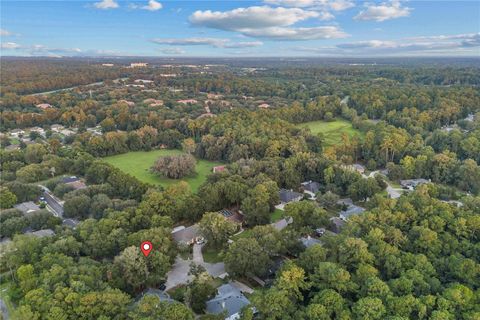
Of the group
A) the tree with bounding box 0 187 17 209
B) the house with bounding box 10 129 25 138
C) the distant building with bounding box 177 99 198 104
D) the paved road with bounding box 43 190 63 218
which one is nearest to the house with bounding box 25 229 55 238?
the paved road with bounding box 43 190 63 218

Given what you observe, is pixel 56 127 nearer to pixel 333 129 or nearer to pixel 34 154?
pixel 34 154

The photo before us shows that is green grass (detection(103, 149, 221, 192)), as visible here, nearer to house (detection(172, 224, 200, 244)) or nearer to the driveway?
house (detection(172, 224, 200, 244))

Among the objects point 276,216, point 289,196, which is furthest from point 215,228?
point 289,196

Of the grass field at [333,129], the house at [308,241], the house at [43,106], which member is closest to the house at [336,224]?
the house at [308,241]

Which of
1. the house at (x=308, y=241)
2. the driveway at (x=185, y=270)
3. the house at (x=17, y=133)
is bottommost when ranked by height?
the driveway at (x=185, y=270)

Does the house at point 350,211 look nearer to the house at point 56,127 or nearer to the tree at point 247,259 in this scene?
the tree at point 247,259

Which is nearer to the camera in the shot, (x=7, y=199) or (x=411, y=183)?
(x=7, y=199)
